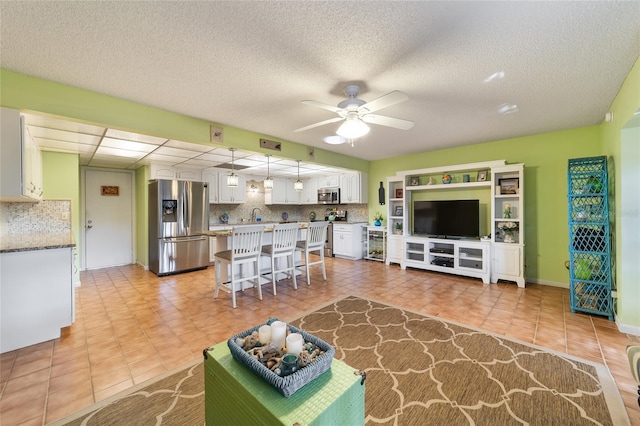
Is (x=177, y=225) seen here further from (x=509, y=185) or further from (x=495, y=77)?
(x=509, y=185)

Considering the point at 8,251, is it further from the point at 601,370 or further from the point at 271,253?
the point at 601,370

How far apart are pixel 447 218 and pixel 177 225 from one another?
5.14 metres

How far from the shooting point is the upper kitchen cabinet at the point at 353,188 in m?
6.34

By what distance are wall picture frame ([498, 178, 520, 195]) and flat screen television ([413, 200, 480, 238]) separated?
0.41m

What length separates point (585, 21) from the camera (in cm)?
163

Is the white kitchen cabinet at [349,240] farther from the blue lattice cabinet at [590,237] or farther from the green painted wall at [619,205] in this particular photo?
the green painted wall at [619,205]

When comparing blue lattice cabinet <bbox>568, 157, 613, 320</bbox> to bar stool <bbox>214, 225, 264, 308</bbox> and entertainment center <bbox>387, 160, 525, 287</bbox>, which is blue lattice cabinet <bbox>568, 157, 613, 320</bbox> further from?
bar stool <bbox>214, 225, 264, 308</bbox>

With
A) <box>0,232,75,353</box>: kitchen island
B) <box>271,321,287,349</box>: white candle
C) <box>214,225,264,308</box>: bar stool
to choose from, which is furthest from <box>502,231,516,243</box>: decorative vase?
<box>0,232,75,353</box>: kitchen island

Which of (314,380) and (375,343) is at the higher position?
(314,380)

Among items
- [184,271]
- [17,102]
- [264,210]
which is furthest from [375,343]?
[264,210]

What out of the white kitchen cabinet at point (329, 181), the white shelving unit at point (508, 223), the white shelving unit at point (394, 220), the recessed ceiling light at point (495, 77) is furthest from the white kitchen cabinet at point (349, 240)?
the recessed ceiling light at point (495, 77)

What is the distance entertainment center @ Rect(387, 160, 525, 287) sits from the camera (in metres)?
4.24

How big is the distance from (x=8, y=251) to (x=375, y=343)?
10.9 feet

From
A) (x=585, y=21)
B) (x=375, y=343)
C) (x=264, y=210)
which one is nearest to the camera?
(x=585, y=21)
